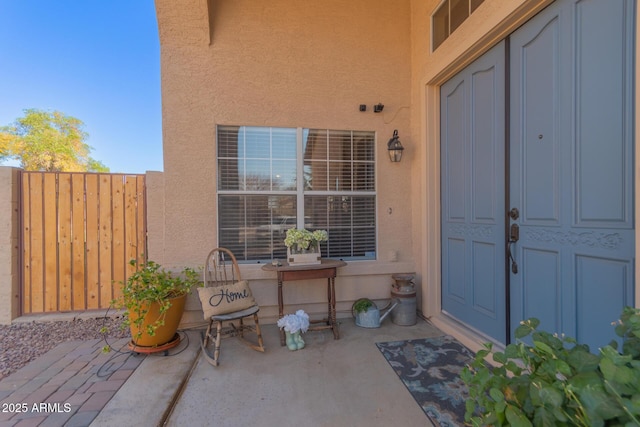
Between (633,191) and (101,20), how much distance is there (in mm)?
8260

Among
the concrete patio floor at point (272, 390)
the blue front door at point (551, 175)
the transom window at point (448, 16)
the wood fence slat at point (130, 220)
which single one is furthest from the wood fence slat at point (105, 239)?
the transom window at point (448, 16)

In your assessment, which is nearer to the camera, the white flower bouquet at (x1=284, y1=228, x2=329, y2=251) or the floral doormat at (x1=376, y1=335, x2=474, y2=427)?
the floral doormat at (x1=376, y1=335, x2=474, y2=427)

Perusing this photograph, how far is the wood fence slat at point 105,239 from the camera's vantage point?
10.6 ft

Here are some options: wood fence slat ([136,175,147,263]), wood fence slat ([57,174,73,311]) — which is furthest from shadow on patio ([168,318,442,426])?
wood fence slat ([57,174,73,311])

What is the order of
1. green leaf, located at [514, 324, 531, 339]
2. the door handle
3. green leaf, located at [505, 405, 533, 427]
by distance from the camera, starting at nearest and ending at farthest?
1. green leaf, located at [505, 405, 533, 427]
2. green leaf, located at [514, 324, 531, 339]
3. the door handle

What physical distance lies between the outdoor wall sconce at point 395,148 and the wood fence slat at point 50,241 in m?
3.94

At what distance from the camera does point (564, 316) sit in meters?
1.84

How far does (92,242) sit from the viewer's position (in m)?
3.22

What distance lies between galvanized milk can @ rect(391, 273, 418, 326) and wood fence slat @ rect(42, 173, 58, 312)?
12.9 feet

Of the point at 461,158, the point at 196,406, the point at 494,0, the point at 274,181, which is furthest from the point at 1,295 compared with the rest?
the point at 494,0

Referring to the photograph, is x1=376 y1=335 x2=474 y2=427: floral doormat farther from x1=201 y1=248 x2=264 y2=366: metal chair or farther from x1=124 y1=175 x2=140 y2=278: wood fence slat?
x1=124 y1=175 x2=140 y2=278: wood fence slat

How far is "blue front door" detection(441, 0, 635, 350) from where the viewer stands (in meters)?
1.56

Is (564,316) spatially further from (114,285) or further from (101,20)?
(101,20)

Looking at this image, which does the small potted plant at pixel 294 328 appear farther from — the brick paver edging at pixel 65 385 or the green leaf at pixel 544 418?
the green leaf at pixel 544 418
